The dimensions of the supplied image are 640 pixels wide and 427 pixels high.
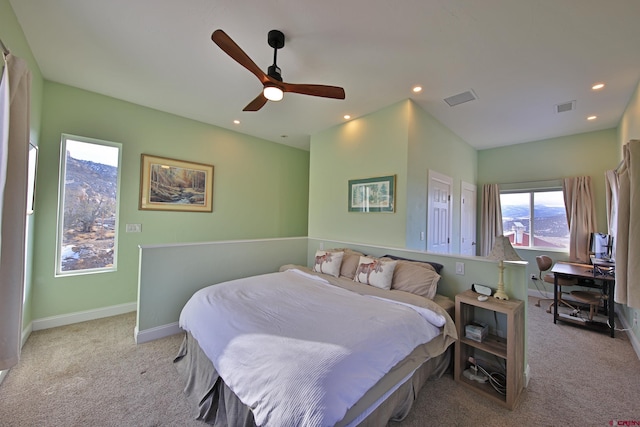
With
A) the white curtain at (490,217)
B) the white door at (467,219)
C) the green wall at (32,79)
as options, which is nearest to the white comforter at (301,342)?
the green wall at (32,79)

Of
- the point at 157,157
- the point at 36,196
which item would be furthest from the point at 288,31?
the point at 36,196

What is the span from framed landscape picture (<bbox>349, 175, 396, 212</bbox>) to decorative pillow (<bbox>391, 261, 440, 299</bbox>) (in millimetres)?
927

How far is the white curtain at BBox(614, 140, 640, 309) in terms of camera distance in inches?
80.1

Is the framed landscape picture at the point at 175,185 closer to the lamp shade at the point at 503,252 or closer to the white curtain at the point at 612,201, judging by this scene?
the lamp shade at the point at 503,252

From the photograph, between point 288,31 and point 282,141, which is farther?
point 282,141

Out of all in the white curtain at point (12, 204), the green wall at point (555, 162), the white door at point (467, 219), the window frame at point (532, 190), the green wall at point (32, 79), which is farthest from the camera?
the white door at point (467, 219)

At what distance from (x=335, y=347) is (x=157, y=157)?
3.80m

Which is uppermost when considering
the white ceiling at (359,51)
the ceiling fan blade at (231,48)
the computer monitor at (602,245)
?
the white ceiling at (359,51)

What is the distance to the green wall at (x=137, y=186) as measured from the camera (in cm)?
296

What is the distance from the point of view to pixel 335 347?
4.59 feet

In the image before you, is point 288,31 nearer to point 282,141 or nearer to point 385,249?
point 385,249

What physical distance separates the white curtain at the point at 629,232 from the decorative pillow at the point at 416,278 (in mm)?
1504

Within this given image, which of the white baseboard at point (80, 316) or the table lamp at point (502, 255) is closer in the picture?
the table lamp at point (502, 255)

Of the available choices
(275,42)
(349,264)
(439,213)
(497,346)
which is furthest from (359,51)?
(497,346)
